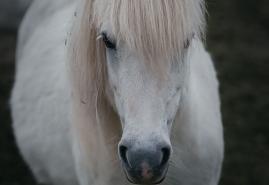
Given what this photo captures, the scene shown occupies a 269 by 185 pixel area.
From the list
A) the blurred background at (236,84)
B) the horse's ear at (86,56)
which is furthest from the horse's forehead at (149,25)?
the blurred background at (236,84)

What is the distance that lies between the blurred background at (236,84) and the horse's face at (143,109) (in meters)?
1.37

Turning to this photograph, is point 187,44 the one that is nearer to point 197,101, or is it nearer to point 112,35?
point 112,35

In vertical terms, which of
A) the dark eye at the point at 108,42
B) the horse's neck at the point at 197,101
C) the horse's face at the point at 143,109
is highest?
the dark eye at the point at 108,42

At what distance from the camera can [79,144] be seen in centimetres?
241

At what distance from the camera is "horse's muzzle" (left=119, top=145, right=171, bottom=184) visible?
1.89m

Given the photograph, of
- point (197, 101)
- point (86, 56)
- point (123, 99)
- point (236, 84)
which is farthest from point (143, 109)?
point (236, 84)

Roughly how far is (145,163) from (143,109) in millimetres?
155

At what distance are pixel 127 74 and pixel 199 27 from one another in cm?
33

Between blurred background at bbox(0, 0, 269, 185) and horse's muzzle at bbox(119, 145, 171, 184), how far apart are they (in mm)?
1540

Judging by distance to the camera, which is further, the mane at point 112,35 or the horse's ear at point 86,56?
the horse's ear at point 86,56

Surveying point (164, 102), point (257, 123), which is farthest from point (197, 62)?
point (257, 123)

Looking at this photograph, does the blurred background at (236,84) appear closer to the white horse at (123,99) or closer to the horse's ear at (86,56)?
the white horse at (123,99)

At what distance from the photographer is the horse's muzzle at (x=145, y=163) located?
1.89m

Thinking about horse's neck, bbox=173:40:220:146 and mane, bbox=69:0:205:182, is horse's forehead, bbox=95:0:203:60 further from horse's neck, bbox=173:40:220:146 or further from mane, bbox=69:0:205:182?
horse's neck, bbox=173:40:220:146
